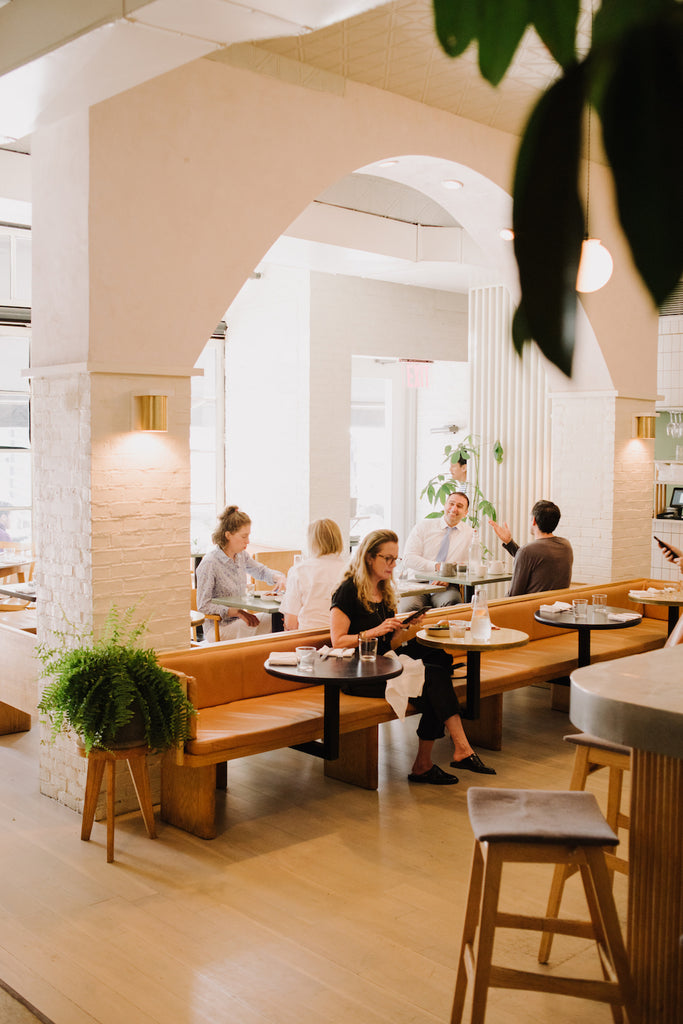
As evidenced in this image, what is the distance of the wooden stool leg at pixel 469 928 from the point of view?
2.82 m

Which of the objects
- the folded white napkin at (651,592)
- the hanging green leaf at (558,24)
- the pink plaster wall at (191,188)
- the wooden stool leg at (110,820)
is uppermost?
the pink plaster wall at (191,188)

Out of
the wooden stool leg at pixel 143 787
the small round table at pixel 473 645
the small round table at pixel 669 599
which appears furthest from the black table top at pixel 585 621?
the wooden stool leg at pixel 143 787

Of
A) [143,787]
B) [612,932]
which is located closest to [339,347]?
[143,787]

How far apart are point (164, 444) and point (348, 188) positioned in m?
4.86

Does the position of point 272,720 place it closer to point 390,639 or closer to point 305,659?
point 305,659

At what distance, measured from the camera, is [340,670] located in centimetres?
460

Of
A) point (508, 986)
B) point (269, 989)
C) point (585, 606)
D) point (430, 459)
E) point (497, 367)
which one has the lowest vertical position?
point (269, 989)

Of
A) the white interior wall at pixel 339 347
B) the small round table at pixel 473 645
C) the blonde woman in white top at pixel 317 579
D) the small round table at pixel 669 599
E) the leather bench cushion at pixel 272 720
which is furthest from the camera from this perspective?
the white interior wall at pixel 339 347

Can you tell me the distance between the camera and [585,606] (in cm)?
633

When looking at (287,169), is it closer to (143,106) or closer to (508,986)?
(143,106)

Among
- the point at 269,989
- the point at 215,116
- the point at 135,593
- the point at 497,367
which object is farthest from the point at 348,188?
the point at 269,989

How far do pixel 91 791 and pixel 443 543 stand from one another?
14.5 feet

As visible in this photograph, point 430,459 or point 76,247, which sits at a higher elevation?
point 76,247

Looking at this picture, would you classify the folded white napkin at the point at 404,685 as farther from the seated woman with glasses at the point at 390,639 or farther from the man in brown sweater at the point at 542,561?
the man in brown sweater at the point at 542,561
